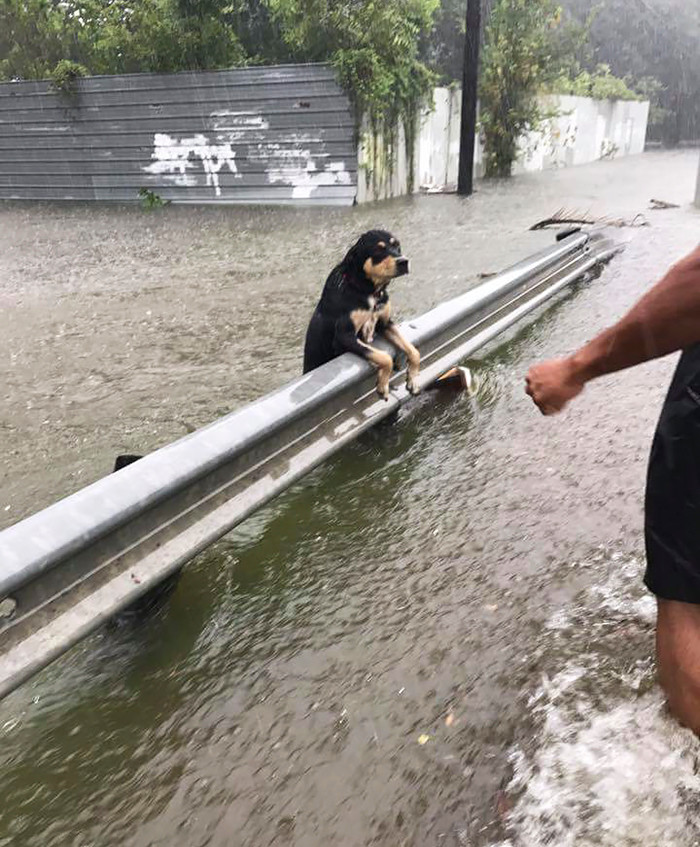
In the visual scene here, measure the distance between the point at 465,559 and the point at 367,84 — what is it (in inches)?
425

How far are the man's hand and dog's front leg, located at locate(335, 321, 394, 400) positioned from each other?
121cm

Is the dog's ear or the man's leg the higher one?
the dog's ear

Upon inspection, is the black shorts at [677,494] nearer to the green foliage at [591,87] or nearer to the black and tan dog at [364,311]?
the black and tan dog at [364,311]

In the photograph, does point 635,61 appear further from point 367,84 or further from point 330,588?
point 330,588

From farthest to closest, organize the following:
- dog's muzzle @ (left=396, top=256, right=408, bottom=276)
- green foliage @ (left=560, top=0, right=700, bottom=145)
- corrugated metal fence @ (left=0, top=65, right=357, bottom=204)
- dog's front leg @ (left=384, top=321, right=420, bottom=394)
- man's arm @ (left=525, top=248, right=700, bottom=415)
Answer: green foliage @ (left=560, top=0, right=700, bottom=145), corrugated metal fence @ (left=0, top=65, right=357, bottom=204), dog's front leg @ (left=384, top=321, right=420, bottom=394), dog's muzzle @ (left=396, top=256, right=408, bottom=276), man's arm @ (left=525, top=248, right=700, bottom=415)

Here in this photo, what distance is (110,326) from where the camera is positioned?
5469mm

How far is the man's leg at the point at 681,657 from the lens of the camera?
1.60 meters

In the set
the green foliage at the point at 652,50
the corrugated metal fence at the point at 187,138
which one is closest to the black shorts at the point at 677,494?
the corrugated metal fence at the point at 187,138

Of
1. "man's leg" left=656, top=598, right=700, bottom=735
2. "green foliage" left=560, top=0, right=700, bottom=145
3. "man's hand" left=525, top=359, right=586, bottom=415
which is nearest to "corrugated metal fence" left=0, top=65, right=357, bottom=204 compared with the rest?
"man's hand" left=525, top=359, right=586, bottom=415

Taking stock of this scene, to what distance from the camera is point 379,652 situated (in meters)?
2.00

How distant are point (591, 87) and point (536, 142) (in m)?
7.48

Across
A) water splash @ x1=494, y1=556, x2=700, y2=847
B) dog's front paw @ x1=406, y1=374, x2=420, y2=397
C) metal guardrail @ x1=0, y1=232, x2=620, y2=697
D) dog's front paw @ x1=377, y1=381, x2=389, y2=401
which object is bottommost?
water splash @ x1=494, y1=556, x2=700, y2=847

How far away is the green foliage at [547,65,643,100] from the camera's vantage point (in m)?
18.3

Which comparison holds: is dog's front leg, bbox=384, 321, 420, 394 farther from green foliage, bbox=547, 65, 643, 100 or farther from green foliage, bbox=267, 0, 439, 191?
green foliage, bbox=547, 65, 643, 100
